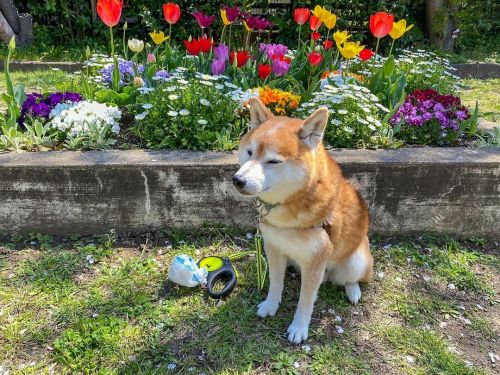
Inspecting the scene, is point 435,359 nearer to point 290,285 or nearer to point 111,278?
point 290,285

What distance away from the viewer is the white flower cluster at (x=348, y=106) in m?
3.44

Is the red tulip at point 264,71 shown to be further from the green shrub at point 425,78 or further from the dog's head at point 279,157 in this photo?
the dog's head at point 279,157

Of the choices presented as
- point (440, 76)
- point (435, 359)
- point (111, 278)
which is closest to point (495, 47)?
point (440, 76)

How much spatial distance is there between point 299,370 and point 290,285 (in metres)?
0.69

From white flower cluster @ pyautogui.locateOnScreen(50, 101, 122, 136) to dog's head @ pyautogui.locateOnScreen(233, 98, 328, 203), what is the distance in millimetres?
1784

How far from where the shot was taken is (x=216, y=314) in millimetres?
2633

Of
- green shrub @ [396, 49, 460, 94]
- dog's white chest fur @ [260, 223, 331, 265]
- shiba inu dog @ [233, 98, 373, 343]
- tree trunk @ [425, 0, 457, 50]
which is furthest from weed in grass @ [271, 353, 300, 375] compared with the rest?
tree trunk @ [425, 0, 457, 50]

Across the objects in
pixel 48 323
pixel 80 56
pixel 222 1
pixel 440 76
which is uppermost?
pixel 222 1

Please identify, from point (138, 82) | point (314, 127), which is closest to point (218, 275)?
point (314, 127)

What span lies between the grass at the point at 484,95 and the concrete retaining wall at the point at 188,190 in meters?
2.26

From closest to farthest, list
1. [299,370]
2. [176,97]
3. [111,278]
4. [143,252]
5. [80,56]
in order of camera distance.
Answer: [299,370] → [111,278] → [143,252] → [176,97] → [80,56]

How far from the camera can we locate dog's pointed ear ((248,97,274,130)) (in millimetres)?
2297

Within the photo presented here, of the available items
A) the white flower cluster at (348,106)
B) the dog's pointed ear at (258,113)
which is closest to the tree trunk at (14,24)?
the white flower cluster at (348,106)

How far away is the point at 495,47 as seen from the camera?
951cm
